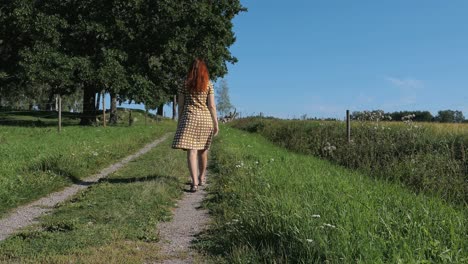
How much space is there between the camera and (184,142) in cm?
813

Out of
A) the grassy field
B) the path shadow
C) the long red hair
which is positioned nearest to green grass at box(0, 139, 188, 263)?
the path shadow

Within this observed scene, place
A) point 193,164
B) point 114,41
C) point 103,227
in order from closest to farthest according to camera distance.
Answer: point 103,227 < point 193,164 < point 114,41

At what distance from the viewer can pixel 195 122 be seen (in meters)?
8.26

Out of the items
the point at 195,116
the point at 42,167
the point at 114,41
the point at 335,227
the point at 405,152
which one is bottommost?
the point at 42,167

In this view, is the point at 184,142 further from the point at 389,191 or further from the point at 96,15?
the point at 96,15

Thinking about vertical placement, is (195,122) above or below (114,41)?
below

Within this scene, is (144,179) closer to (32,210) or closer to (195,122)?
(195,122)

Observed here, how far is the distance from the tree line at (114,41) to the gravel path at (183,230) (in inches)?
736

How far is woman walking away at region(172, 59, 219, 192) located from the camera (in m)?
8.18

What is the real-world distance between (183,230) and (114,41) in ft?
83.1

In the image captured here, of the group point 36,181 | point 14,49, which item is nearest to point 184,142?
point 36,181

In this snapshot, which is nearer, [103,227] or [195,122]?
[103,227]

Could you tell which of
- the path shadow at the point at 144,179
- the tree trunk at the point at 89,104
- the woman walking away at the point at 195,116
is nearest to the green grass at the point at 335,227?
the woman walking away at the point at 195,116

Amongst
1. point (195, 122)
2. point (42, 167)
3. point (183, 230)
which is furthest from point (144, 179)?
point (183, 230)
